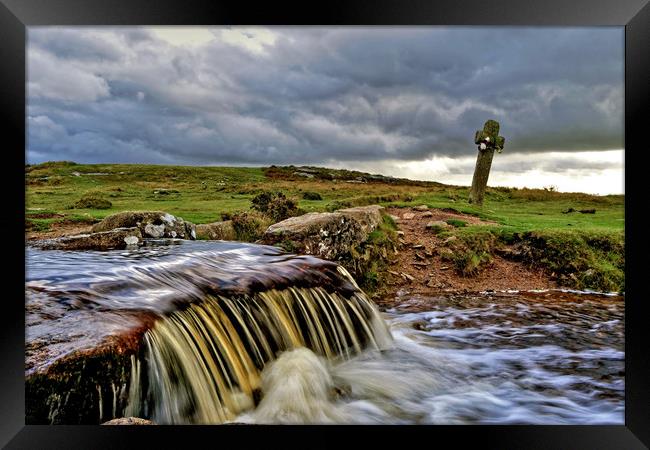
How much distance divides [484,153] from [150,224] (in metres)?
11.7

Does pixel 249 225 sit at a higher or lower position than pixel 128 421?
higher

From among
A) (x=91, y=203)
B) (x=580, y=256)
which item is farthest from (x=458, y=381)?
(x=91, y=203)

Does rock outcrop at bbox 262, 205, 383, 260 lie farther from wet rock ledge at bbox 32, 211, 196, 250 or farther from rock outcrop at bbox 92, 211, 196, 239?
wet rock ledge at bbox 32, 211, 196, 250

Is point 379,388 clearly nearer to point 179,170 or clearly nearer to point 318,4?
point 318,4

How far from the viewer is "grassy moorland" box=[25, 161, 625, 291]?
964cm

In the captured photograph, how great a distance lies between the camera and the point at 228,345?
3.97 meters

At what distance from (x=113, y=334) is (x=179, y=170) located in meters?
19.7

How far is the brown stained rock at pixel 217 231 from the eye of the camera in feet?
30.6

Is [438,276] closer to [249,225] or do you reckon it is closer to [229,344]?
[249,225]

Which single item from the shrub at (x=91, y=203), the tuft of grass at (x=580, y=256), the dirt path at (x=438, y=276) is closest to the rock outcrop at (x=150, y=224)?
the dirt path at (x=438, y=276)

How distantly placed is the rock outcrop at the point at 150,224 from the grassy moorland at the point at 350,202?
4.71 ft
